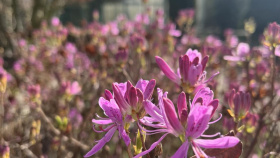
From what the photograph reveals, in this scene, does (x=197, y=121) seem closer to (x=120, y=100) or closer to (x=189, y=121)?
(x=189, y=121)

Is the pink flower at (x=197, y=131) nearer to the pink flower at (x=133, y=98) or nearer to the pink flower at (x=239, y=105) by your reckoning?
the pink flower at (x=133, y=98)

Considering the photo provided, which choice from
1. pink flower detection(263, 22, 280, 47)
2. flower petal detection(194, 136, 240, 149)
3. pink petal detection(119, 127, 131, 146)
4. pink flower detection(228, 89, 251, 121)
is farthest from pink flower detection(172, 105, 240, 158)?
pink flower detection(263, 22, 280, 47)

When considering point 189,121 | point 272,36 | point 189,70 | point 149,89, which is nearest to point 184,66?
point 189,70

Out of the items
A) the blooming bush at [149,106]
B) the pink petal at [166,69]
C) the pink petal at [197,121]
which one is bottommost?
the blooming bush at [149,106]

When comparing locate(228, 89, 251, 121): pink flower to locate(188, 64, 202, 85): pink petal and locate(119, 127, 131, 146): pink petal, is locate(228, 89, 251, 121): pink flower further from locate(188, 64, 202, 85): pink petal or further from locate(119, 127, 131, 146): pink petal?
locate(119, 127, 131, 146): pink petal

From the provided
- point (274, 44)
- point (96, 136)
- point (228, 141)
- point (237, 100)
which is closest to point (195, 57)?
point (237, 100)

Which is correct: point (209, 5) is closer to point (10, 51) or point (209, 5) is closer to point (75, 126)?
point (10, 51)

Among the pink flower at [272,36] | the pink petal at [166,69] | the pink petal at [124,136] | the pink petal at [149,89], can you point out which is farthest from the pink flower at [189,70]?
the pink flower at [272,36]

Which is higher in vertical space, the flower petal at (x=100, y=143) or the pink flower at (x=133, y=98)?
the pink flower at (x=133, y=98)

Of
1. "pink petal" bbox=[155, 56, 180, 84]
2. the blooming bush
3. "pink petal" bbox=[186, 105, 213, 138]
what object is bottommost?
the blooming bush
